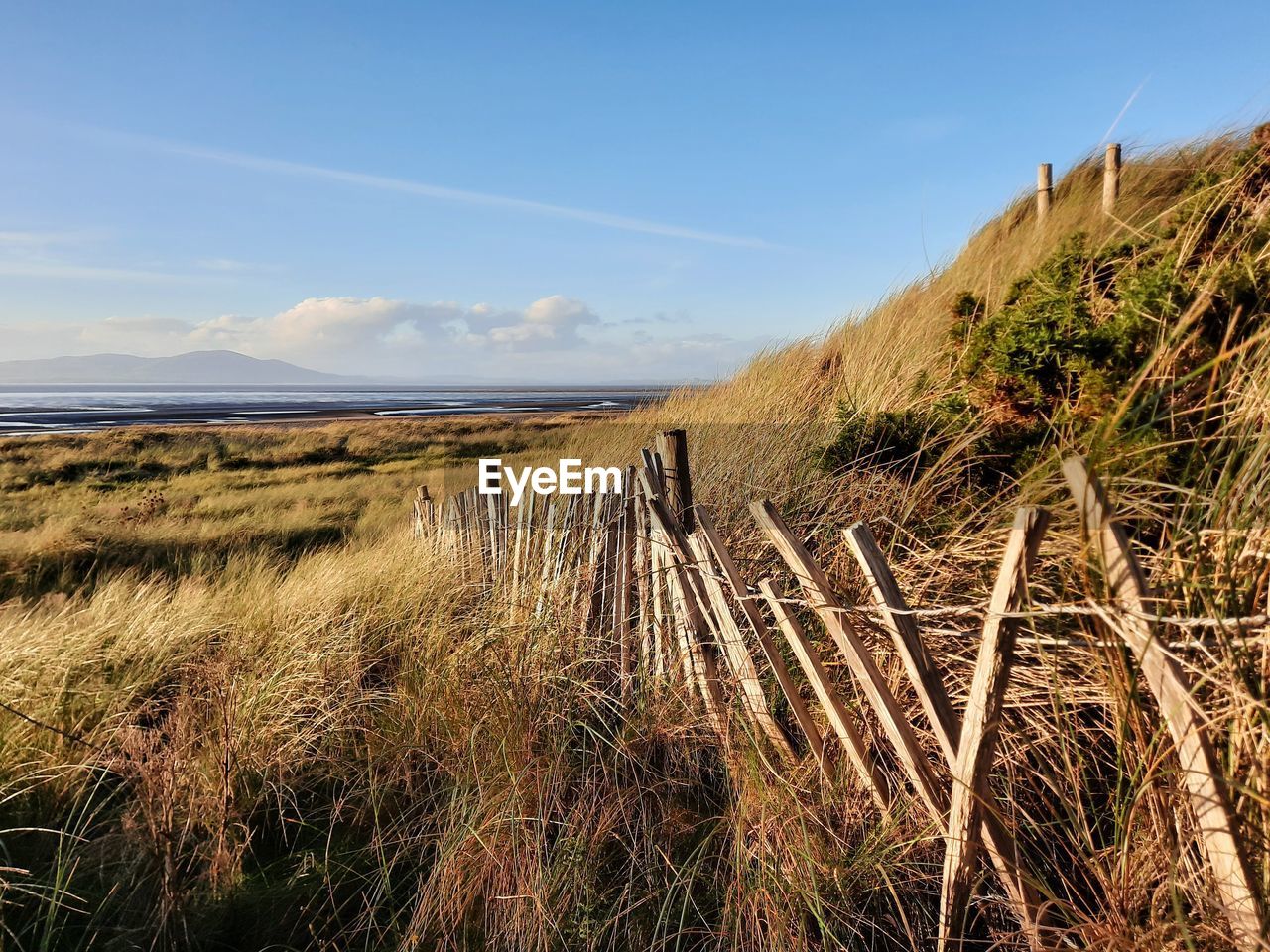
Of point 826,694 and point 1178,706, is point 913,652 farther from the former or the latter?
point 1178,706

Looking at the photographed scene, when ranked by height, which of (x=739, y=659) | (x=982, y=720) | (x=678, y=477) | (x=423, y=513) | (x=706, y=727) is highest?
(x=678, y=477)

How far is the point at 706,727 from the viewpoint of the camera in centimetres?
263

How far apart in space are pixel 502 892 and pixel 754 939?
2.40ft

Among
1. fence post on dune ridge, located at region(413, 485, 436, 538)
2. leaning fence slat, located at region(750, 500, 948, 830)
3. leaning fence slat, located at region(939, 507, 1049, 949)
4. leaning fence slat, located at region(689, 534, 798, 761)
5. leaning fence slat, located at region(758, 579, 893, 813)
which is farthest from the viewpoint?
fence post on dune ridge, located at region(413, 485, 436, 538)

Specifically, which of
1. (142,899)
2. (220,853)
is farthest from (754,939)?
(142,899)

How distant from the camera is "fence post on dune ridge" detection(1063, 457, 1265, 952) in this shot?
49.3 inches

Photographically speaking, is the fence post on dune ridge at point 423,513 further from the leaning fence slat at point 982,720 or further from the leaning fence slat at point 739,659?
the leaning fence slat at point 982,720

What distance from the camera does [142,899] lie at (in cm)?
237

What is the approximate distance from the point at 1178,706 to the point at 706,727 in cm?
156

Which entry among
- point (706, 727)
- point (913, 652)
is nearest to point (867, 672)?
point (913, 652)

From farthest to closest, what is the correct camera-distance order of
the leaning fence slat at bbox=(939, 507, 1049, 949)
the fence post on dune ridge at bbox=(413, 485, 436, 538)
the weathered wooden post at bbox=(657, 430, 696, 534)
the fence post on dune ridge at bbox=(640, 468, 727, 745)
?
the fence post on dune ridge at bbox=(413, 485, 436, 538), the weathered wooden post at bbox=(657, 430, 696, 534), the fence post on dune ridge at bbox=(640, 468, 727, 745), the leaning fence slat at bbox=(939, 507, 1049, 949)

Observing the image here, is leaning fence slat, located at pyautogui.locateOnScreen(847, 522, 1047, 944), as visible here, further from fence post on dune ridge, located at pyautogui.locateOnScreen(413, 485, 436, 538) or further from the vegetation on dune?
fence post on dune ridge, located at pyautogui.locateOnScreen(413, 485, 436, 538)

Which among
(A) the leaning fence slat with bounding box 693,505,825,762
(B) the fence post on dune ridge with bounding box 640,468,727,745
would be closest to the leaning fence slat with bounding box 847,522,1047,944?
(A) the leaning fence slat with bounding box 693,505,825,762

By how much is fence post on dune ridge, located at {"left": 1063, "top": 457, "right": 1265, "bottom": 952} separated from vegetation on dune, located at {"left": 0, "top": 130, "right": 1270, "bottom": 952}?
49 millimetres
